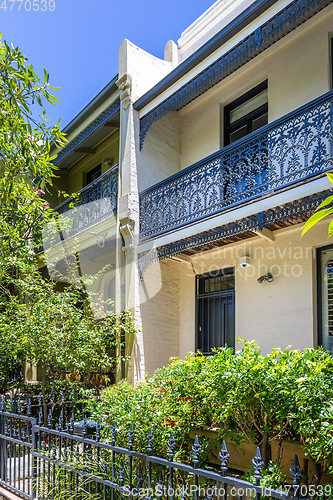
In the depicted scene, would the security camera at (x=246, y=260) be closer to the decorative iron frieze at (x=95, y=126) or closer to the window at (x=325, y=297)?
the window at (x=325, y=297)

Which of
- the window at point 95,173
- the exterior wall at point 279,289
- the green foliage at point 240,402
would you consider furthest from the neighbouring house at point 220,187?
the green foliage at point 240,402

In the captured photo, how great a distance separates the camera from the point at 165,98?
29.0ft

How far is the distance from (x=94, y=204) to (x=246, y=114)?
168 inches

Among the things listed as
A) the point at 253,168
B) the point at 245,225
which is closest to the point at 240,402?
the point at 245,225

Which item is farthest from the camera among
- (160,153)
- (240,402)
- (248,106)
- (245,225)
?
(160,153)

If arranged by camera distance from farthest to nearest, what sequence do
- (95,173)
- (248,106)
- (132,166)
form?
(95,173)
(132,166)
(248,106)

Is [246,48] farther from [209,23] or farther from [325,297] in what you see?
[325,297]

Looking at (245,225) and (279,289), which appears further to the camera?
(279,289)

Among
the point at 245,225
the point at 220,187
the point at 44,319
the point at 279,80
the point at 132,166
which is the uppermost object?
the point at 279,80

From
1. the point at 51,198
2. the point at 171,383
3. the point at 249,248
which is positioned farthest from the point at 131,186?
the point at 51,198

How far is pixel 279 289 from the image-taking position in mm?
7738

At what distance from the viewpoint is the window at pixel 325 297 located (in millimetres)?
6996

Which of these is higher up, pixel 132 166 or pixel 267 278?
pixel 132 166

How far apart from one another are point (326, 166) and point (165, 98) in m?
4.05
